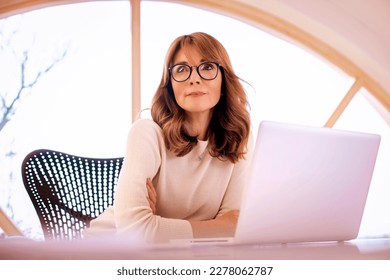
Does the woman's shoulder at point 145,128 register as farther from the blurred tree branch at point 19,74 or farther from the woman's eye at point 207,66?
the blurred tree branch at point 19,74

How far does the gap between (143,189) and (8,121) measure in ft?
5.32

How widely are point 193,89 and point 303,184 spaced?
73 centimetres

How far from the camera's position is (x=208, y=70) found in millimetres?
1570

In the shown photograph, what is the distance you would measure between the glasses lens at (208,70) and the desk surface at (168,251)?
2.66 feet

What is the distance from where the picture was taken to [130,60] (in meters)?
2.64

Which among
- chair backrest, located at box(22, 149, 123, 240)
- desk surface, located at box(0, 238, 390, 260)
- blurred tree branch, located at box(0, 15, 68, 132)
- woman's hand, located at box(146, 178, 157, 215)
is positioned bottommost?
desk surface, located at box(0, 238, 390, 260)

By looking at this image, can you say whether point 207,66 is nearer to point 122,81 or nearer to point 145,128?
point 145,128

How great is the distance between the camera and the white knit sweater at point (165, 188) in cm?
122

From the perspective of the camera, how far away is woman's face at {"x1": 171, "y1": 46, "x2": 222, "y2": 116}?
5.02 ft

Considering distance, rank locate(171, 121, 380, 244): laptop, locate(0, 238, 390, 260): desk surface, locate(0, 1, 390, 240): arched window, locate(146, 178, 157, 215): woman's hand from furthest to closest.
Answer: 1. locate(0, 1, 390, 240): arched window
2. locate(146, 178, 157, 215): woman's hand
3. locate(171, 121, 380, 244): laptop
4. locate(0, 238, 390, 260): desk surface

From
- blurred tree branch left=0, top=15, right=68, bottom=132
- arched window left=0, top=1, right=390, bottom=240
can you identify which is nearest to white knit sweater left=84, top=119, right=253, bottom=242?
arched window left=0, top=1, right=390, bottom=240

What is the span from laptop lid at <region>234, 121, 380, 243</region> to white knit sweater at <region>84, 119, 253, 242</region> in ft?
1.25

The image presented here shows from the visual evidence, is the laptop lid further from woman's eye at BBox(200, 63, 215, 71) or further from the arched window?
A: the arched window

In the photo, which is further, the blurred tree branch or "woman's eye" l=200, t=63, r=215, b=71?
the blurred tree branch
